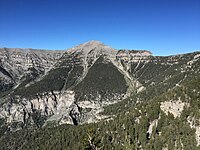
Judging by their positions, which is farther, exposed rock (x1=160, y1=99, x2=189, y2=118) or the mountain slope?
exposed rock (x1=160, y1=99, x2=189, y2=118)

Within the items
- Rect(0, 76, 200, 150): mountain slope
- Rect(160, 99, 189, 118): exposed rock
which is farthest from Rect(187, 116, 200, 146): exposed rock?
Rect(160, 99, 189, 118): exposed rock

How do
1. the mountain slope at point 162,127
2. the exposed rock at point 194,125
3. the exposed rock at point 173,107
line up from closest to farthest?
the exposed rock at point 194,125 < the mountain slope at point 162,127 < the exposed rock at point 173,107

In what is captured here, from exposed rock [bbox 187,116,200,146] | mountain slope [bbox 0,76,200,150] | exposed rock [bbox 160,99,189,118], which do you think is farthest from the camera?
exposed rock [bbox 160,99,189,118]

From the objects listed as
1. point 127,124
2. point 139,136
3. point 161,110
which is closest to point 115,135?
point 127,124

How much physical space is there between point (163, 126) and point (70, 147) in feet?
280

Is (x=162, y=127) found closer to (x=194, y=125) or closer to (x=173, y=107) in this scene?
(x=173, y=107)

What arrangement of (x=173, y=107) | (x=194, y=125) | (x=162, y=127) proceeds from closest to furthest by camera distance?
(x=194, y=125), (x=162, y=127), (x=173, y=107)

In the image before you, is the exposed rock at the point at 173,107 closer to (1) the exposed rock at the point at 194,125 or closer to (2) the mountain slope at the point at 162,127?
(2) the mountain slope at the point at 162,127

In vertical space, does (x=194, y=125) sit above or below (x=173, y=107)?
below

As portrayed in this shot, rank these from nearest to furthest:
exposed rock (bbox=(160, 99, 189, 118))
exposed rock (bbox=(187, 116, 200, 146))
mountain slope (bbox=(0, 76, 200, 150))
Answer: exposed rock (bbox=(187, 116, 200, 146))
mountain slope (bbox=(0, 76, 200, 150))
exposed rock (bbox=(160, 99, 189, 118))

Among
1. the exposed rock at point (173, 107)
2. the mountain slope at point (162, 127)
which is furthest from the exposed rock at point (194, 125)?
the exposed rock at point (173, 107)

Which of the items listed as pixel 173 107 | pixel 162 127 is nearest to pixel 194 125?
pixel 162 127

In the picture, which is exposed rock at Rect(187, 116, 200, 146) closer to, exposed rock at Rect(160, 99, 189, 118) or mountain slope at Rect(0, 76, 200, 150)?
mountain slope at Rect(0, 76, 200, 150)

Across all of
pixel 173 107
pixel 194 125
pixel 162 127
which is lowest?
pixel 162 127
